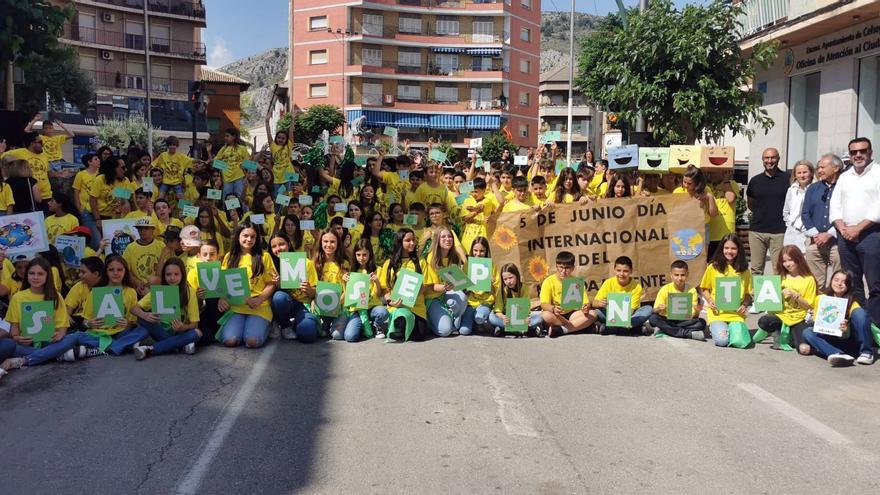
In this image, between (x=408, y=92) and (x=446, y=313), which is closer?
(x=446, y=313)

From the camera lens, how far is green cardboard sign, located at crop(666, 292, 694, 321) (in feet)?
30.6

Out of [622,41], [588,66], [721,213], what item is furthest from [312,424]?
[588,66]

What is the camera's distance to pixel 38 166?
39.4 ft

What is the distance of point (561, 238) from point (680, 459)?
18.8ft

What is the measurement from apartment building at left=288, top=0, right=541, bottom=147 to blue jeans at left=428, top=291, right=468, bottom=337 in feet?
211

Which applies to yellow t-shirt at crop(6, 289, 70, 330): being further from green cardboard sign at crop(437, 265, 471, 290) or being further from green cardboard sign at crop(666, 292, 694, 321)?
green cardboard sign at crop(666, 292, 694, 321)

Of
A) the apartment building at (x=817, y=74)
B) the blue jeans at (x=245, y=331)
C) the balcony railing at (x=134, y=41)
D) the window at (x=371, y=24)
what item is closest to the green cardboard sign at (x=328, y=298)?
the blue jeans at (x=245, y=331)

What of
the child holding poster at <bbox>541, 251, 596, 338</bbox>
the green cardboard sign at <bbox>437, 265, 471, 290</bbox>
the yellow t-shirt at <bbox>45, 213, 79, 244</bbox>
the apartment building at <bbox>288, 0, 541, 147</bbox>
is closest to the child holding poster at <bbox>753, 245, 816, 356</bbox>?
the child holding poster at <bbox>541, 251, 596, 338</bbox>

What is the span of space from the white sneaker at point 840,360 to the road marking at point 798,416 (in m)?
1.23

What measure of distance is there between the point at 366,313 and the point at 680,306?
3.41 metres

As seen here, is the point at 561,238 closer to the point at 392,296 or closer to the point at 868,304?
the point at 392,296

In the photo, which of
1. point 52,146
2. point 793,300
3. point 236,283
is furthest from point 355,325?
point 52,146

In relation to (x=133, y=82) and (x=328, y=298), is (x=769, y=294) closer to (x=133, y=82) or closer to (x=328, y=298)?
(x=328, y=298)

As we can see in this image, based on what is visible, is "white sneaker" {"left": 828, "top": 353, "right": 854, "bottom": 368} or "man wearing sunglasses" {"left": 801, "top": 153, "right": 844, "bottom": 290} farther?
"man wearing sunglasses" {"left": 801, "top": 153, "right": 844, "bottom": 290}
